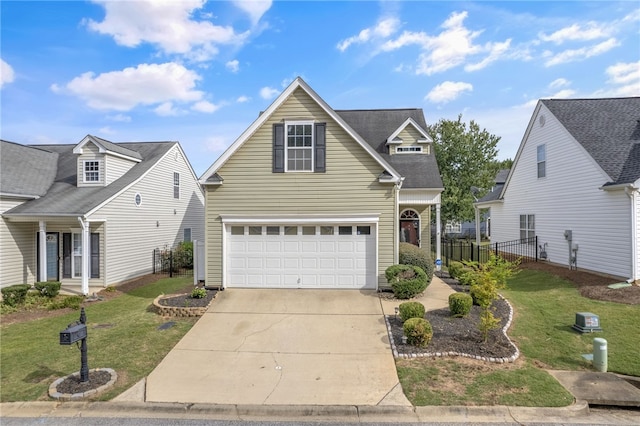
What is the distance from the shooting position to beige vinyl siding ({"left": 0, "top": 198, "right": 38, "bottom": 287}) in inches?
542

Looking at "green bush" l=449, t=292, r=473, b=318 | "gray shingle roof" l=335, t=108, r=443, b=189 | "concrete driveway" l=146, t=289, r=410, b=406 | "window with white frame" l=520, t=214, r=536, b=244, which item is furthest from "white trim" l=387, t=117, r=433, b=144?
A: "green bush" l=449, t=292, r=473, b=318

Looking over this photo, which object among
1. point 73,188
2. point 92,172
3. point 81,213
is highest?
point 92,172

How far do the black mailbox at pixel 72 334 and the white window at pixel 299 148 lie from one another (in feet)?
24.8

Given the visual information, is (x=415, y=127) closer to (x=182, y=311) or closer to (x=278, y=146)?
(x=278, y=146)

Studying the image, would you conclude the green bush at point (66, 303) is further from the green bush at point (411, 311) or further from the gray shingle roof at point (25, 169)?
the green bush at point (411, 311)

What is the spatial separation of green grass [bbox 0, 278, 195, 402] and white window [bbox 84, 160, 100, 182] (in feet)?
24.7

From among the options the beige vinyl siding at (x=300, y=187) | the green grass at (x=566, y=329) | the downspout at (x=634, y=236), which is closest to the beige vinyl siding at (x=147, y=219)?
the beige vinyl siding at (x=300, y=187)

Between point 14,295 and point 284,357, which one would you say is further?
point 14,295

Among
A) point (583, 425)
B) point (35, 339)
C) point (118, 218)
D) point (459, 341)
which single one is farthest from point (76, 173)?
point (583, 425)

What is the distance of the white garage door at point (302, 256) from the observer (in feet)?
38.8

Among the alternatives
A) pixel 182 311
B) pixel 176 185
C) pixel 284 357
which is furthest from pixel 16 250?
pixel 284 357

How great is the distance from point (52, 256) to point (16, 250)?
1.25m

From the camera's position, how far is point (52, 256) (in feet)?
49.5

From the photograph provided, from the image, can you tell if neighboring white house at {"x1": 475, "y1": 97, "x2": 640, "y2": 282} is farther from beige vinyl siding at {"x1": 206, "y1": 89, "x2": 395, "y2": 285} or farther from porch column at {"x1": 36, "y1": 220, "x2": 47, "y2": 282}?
porch column at {"x1": 36, "y1": 220, "x2": 47, "y2": 282}
